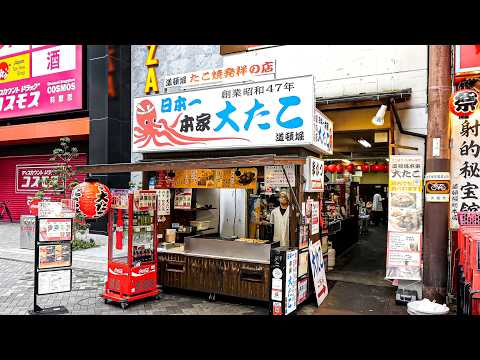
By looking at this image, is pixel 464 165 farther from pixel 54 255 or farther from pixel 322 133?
pixel 54 255

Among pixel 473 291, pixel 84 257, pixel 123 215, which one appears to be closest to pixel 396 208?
pixel 473 291

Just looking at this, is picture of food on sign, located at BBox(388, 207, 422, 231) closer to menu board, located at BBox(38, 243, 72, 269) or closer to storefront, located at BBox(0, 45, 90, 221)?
menu board, located at BBox(38, 243, 72, 269)

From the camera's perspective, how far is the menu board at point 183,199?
8781 millimetres

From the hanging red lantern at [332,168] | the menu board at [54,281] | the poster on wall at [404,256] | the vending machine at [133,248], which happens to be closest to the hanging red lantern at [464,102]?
the poster on wall at [404,256]

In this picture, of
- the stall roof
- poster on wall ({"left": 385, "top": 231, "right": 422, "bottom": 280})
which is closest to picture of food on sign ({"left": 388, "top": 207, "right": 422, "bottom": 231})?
poster on wall ({"left": 385, "top": 231, "right": 422, "bottom": 280})

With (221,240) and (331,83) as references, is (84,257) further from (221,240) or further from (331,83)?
(331,83)

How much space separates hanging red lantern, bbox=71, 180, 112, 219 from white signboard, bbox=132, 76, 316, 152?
2.07 m

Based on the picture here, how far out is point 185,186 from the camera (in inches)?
343

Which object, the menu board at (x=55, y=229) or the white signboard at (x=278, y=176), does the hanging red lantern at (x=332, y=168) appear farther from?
the menu board at (x=55, y=229)

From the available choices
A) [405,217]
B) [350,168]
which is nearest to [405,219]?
[405,217]

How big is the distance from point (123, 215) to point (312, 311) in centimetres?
411

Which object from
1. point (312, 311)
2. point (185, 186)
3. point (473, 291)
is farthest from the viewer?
point (185, 186)

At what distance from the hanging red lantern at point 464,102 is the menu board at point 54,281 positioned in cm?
777

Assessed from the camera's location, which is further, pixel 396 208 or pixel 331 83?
pixel 331 83
